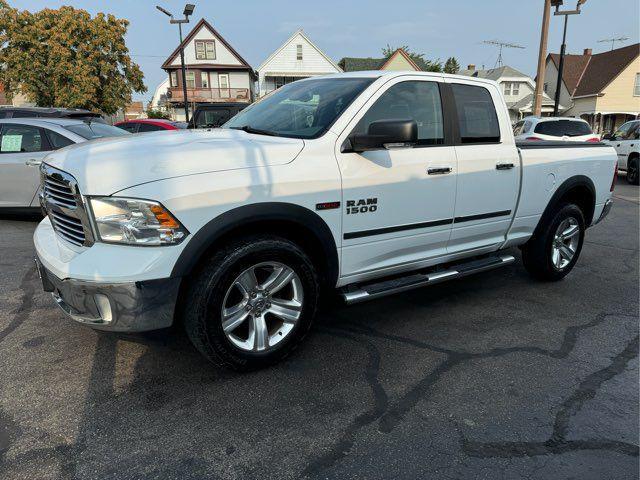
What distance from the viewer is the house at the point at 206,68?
40.0 metres

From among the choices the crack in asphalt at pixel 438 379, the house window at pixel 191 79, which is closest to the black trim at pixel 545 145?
the crack in asphalt at pixel 438 379

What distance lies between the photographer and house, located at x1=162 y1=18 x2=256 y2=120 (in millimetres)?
40031

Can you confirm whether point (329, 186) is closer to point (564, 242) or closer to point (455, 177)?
point (455, 177)

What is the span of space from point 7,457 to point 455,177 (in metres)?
3.28

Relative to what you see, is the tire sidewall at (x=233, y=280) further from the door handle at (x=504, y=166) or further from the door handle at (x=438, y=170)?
the door handle at (x=504, y=166)

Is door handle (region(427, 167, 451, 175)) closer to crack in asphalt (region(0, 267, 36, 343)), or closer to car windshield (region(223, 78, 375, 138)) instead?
car windshield (region(223, 78, 375, 138))

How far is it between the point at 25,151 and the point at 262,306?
5.56 m

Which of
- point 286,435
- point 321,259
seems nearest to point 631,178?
point 321,259

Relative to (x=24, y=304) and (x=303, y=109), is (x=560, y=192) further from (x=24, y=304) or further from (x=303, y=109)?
(x=24, y=304)

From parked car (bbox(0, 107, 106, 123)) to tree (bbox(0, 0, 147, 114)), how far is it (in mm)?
22635

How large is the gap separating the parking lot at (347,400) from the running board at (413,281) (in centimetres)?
40

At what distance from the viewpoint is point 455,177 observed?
3.63 meters

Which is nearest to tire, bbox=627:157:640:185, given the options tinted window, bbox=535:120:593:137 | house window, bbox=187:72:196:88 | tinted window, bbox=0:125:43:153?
tinted window, bbox=535:120:593:137

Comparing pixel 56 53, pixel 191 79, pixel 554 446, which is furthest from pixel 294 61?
pixel 554 446
